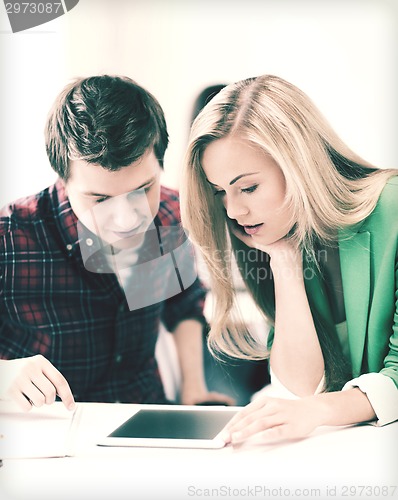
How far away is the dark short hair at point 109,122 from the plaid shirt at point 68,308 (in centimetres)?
12

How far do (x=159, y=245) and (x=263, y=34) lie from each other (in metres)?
0.51

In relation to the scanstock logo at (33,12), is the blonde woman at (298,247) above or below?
below

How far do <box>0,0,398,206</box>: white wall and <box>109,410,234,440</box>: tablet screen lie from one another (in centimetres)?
51

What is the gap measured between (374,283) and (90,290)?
2.05 ft

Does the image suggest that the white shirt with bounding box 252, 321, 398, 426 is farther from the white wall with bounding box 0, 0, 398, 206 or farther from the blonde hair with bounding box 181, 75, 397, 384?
the white wall with bounding box 0, 0, 398, 206

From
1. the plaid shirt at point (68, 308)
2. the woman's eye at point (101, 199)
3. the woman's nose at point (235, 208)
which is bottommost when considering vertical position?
the plaid shirt at point (68, 308)

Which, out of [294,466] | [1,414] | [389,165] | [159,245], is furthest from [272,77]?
[1,414]

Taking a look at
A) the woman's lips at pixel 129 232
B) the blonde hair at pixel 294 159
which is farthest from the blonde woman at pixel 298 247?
the woman's lips at pixel 129 232

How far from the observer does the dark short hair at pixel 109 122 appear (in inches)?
52.6

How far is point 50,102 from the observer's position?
1376 mm

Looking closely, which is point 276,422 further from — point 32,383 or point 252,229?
point 32,383

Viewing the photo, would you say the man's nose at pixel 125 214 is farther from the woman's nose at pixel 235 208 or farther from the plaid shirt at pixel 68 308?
the woman's nose at pixel 235 208

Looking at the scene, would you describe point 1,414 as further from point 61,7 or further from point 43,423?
point 61,7

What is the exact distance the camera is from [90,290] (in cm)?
141
